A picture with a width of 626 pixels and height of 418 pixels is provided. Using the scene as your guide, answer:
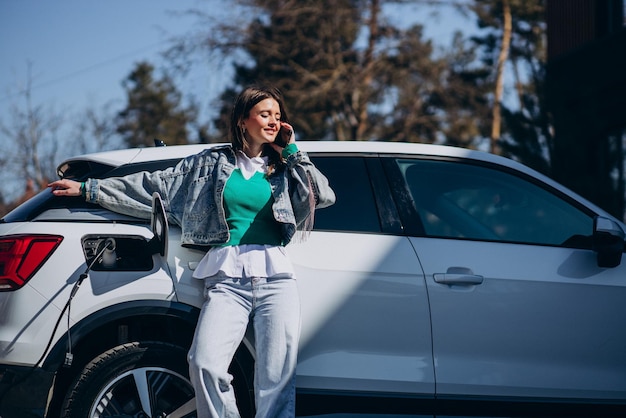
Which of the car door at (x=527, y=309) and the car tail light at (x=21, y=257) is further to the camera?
the car door at (x=527, y=309)

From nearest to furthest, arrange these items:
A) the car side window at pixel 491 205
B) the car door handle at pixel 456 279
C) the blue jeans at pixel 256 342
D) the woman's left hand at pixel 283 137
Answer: the blue jeans at pixel 256 342 → the woman's left hand at pixel 283 137 → the car door handle at pixel 456 279 → the car side window at pixel 491 205

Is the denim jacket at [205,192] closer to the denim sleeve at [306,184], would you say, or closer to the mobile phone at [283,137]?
the denim sleeve at [306,184]

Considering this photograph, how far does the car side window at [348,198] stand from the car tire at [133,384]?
0.96 metres

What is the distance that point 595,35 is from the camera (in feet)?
45.2

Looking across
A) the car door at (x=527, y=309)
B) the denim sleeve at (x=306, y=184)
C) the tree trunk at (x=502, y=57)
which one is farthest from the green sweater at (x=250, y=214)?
the tree trunk at (x=502, y=57)

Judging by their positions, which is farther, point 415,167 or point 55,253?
point 415,167

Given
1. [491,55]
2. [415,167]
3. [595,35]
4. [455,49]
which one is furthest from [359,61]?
[415,167]

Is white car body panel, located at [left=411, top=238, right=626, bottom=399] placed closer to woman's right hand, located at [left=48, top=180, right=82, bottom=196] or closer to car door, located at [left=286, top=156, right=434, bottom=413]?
car door, located at [left=286, top=156, right=434, bottom=413]

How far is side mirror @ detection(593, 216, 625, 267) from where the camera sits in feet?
11.9

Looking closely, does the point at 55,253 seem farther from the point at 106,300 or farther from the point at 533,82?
the point at 533,82

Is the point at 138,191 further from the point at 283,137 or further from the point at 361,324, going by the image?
the point at 361,324

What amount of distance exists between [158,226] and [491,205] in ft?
6.64

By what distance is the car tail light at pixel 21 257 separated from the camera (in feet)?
10.9

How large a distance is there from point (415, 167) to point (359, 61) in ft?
67.0
